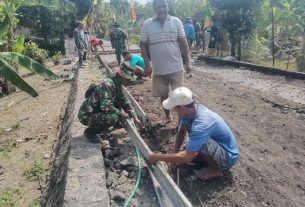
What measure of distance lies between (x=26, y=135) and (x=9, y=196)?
313 centimetres

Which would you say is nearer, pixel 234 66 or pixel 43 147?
pixel 43 147

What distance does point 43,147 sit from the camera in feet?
23.4

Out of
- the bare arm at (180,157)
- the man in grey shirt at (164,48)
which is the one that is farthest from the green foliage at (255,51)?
the bare arm at (180,157)

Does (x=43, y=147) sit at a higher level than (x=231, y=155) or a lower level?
lower

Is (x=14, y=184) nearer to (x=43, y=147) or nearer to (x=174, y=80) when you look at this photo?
(x=43, y=147)

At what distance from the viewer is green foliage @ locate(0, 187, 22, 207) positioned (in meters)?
5.11

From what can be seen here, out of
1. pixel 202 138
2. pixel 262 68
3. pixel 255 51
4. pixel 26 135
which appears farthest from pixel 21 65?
pixel 255 51

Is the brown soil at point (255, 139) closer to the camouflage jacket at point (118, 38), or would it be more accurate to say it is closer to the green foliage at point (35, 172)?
the green foliage at point (35, 172)

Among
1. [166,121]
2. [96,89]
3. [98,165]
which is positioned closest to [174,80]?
[166,121]

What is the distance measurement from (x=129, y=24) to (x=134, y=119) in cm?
4691

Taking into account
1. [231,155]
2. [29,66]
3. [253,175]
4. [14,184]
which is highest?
[29,66]

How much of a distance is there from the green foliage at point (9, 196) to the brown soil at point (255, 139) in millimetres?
2224

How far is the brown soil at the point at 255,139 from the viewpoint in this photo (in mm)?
3963

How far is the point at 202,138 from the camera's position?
11.6ft
